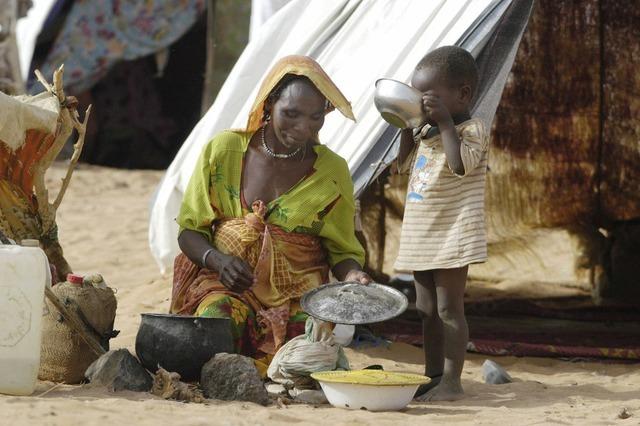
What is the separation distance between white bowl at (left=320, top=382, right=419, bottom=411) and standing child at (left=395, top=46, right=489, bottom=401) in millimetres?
273

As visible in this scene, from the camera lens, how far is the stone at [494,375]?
4.29m

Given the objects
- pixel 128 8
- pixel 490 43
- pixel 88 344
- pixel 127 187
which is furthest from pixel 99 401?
pixel 128 8

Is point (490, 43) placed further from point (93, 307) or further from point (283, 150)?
point (93, 307)

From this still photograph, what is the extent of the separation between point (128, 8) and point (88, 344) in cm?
704

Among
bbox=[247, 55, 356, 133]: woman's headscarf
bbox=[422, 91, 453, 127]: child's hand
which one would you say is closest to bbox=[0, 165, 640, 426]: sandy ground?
bbox=[422, 91, 453, 127]: child's hand

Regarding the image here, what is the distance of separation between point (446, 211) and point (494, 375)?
797mm

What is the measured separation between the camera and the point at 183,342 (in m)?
3.67

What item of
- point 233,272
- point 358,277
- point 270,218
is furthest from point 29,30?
point 358,277

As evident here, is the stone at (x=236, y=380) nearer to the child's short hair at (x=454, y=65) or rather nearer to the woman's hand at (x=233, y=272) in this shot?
the woman's hand at (x=233, y=272)

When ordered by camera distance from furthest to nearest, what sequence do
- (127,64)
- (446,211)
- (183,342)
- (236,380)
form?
(127,64) < (446,211) < (183,342) < (236,380)

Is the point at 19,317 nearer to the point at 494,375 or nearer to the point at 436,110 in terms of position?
the point at 436,110

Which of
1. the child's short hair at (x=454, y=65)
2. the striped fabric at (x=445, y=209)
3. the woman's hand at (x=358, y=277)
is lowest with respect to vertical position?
the woman's hand at (x=358, y=277)

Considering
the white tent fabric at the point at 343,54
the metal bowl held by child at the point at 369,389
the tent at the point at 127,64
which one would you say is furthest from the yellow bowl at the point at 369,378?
the tent at the point at 127,64

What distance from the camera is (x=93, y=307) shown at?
385 cm
